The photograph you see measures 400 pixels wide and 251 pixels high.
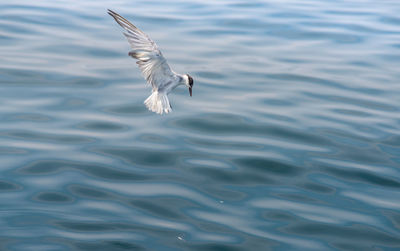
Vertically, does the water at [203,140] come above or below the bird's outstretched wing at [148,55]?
below

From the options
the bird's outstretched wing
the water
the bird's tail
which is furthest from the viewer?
the water

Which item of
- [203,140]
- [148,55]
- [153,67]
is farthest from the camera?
[203,140]

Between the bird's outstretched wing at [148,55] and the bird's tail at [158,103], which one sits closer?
the bird's outstretched wing at [148,55]

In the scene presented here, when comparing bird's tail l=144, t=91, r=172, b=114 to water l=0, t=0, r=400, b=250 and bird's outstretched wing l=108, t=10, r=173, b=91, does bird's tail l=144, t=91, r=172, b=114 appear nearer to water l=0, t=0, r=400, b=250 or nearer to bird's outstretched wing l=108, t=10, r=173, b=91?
bird's outstretched wing l=108, t=10, r=173, b=91

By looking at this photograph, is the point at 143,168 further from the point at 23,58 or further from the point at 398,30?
the point at 398,30

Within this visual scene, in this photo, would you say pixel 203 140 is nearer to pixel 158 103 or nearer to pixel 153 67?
pixel 158 103

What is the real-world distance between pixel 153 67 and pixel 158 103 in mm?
474

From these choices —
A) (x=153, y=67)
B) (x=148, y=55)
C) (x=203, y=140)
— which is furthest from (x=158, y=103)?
(x=203, y=140)

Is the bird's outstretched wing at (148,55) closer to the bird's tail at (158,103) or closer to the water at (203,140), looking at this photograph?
the bird's tail at (158,103)

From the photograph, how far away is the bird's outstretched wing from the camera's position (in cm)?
721

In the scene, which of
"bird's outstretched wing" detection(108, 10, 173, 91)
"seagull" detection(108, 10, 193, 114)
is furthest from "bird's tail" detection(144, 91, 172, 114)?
"bird's outstretched wing" detection(108, 10, 173, 91)

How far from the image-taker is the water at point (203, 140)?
834 cm

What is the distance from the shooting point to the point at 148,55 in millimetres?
7371

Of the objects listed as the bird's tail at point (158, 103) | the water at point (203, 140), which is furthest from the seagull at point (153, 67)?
the water at point (203, 140)
